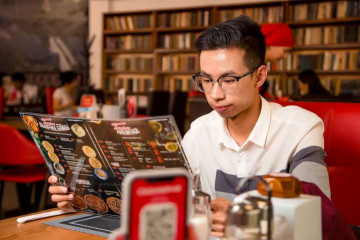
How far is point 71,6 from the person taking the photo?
313 inches

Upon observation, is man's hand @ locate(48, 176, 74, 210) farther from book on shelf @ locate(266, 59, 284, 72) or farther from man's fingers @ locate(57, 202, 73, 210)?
book on shelf @ locate(266, 59, 284, 72)

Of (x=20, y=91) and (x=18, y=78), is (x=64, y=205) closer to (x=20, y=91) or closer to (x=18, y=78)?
(x=18, y=78)

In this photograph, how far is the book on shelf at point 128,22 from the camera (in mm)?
7215

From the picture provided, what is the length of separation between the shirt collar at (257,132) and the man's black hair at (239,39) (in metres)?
0.15

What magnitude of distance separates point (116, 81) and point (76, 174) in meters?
6.51

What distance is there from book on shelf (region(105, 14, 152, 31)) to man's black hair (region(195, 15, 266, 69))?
602 centimetres

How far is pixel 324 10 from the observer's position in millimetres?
5977

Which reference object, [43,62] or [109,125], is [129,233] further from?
[43,62]

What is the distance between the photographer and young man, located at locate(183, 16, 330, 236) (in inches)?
47.6

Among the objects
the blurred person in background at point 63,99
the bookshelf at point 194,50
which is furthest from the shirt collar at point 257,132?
the bookshelf at point 194,50

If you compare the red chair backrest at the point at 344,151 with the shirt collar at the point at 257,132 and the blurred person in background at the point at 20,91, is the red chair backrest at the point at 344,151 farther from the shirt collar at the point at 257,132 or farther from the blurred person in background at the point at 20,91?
the blurred person in background at the point at 20,91

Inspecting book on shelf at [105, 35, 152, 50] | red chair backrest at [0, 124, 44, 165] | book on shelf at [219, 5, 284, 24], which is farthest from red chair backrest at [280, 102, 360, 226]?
book on shelf at [105, 35, 152, 50]

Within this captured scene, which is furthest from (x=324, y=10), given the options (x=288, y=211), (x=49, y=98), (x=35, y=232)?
(x=288, y=211)

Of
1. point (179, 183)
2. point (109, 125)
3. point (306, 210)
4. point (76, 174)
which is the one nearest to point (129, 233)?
point (179, 183)
